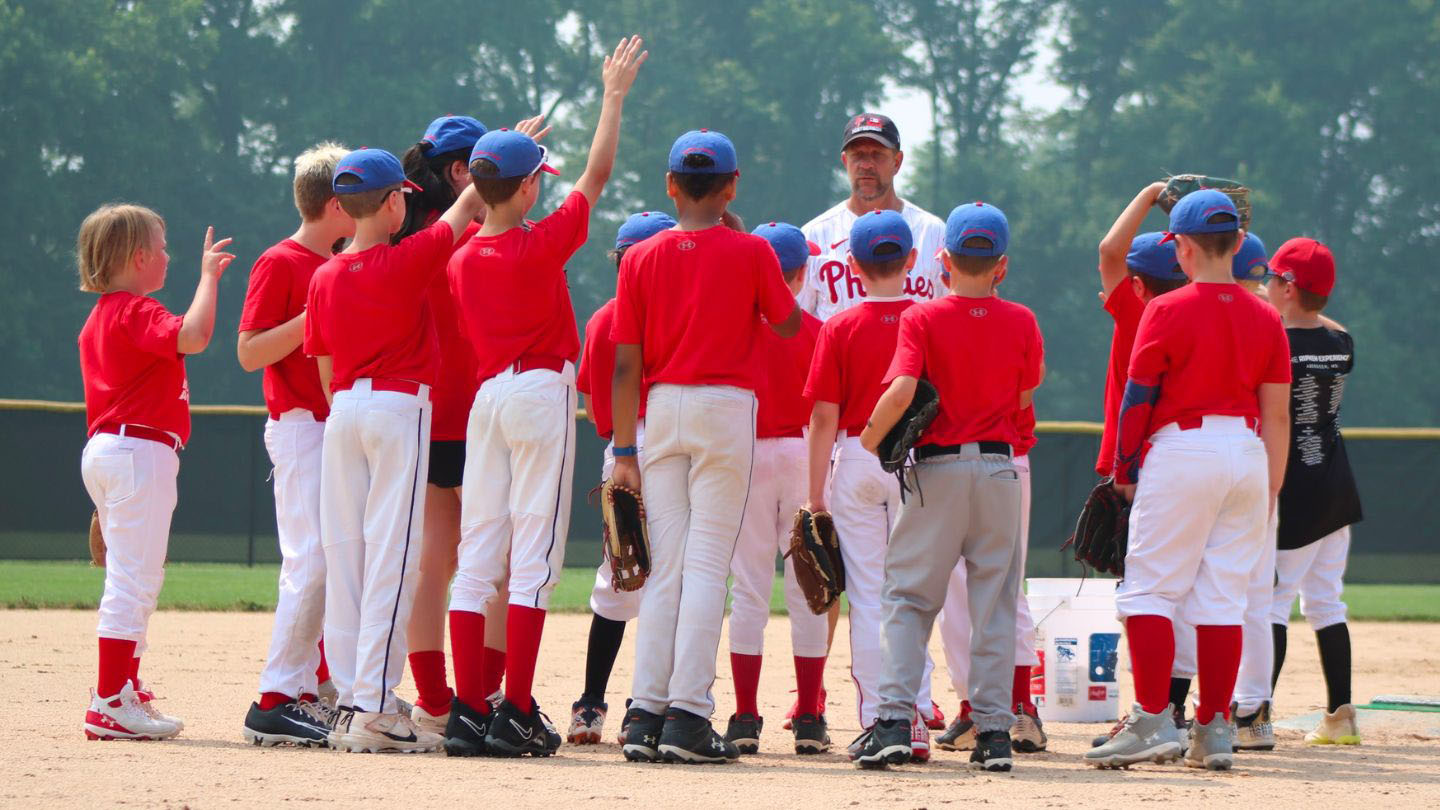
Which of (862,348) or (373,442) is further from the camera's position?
(862,348)

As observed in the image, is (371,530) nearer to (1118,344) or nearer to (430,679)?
(430,679)

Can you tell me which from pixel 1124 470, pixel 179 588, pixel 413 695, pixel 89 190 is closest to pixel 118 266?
pixel 413 695

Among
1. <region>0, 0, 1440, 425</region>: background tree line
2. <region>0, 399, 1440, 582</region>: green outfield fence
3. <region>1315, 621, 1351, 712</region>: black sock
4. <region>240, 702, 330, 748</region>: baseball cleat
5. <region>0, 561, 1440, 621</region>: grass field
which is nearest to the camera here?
<region>240, 702, 330, 748</region>: baseball cleat

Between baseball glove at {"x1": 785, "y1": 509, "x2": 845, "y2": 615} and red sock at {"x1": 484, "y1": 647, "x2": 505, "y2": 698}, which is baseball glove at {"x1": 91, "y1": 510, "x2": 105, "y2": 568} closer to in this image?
red sock at {"x1": 484, "y1": 647, "x2": 505, "y2": 698}

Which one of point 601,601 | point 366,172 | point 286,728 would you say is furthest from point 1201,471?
point 286,728

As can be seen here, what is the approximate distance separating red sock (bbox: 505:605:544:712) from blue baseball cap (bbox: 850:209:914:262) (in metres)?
1.64

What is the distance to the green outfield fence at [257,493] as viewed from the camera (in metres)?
15.7

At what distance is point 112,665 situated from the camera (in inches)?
227

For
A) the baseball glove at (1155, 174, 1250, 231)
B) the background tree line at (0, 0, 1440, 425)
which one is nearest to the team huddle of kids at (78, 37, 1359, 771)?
the baseball glove at (1155, 174, 1250, 231)

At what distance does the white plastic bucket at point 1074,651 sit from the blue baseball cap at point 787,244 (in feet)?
5.56

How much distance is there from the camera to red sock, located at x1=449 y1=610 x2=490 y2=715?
5.44m

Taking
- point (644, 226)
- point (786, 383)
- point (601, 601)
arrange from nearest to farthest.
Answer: point (601, 601), point (786, 383), point (644, 226)

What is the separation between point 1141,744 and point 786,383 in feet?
5.88

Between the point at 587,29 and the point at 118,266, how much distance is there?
42.9 m
